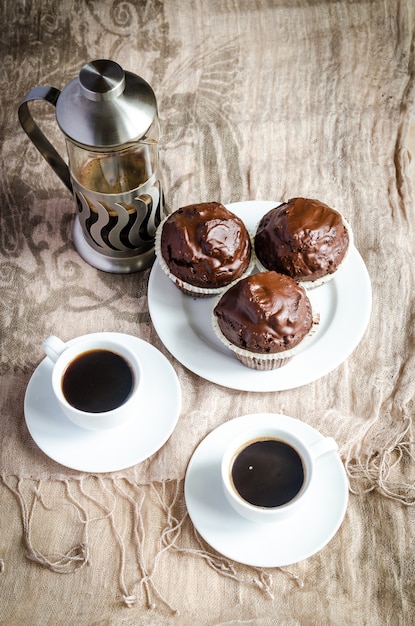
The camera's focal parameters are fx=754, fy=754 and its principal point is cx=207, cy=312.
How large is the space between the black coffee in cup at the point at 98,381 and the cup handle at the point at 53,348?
4cm

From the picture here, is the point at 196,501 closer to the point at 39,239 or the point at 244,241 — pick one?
the point at 244,241

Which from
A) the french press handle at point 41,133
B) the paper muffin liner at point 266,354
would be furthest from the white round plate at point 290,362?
the french press handle at point 41,133

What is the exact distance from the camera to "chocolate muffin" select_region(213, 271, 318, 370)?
158cm

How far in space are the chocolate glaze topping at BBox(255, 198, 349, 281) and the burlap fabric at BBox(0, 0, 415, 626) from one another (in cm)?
20

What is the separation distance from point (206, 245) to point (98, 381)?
15.1 inches

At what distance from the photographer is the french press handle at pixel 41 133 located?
1648 millimetres

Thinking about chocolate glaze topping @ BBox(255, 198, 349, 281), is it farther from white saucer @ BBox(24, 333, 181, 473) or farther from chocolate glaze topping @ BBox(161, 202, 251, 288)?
white saucer @ BBox(24, 333, 181, 473)

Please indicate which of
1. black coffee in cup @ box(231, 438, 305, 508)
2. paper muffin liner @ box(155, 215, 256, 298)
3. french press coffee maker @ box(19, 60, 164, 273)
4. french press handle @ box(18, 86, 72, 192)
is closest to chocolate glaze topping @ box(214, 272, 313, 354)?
paper muffin liner @ box(155, 215, 256, 298)

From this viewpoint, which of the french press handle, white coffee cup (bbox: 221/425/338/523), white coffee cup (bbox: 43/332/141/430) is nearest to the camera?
white coffee cup (bbox: 221/425/338/523)

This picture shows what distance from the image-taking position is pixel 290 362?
168 centimetres

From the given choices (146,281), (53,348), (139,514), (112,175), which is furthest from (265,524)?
(112,175)

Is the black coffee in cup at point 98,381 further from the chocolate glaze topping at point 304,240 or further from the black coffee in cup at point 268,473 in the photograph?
the chocolate glaze topping at point 304,240

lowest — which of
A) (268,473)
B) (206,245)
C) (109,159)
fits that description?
(268,473)

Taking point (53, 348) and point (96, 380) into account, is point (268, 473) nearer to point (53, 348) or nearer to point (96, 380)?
point (96, 380)
